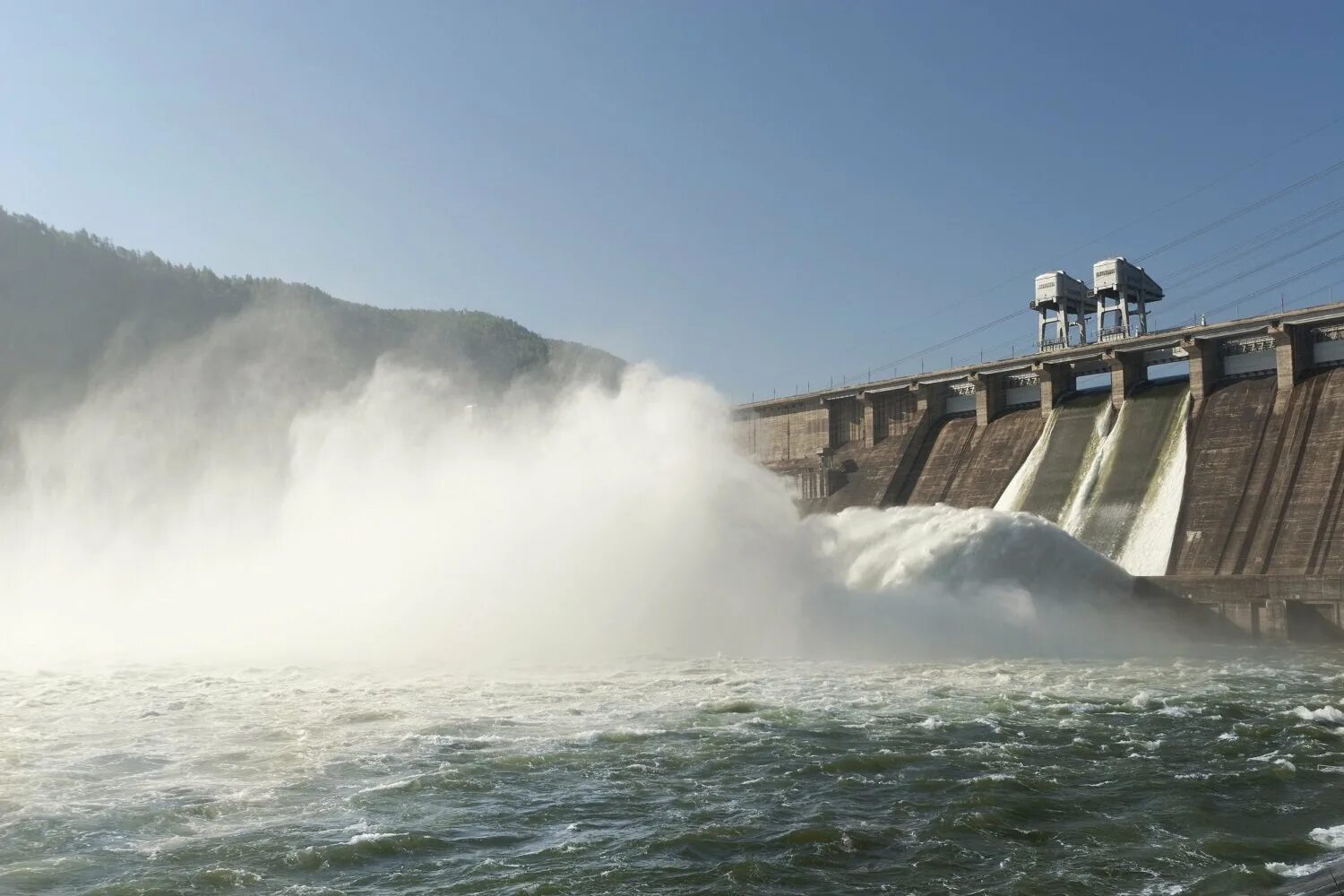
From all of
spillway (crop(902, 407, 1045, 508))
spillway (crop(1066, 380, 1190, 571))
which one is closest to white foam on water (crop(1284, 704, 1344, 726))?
spillway (crop(1066, 380, 1190, 571))

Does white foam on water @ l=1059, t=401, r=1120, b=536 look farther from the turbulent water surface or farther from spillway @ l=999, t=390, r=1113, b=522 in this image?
the turbulent water surface

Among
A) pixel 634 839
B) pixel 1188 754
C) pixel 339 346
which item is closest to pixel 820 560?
pixel 1188 754

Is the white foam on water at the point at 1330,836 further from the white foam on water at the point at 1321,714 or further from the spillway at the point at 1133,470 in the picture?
the spillway at the point at 1133,470

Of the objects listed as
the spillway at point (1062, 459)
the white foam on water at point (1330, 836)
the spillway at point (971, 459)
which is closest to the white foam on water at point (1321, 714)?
the white foam on water at point (1330, 836)

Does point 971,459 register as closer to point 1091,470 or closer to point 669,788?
point 1091,470

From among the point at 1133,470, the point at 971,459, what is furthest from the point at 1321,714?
the point at 971,459

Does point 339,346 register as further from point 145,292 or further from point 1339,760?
point 1339,760
